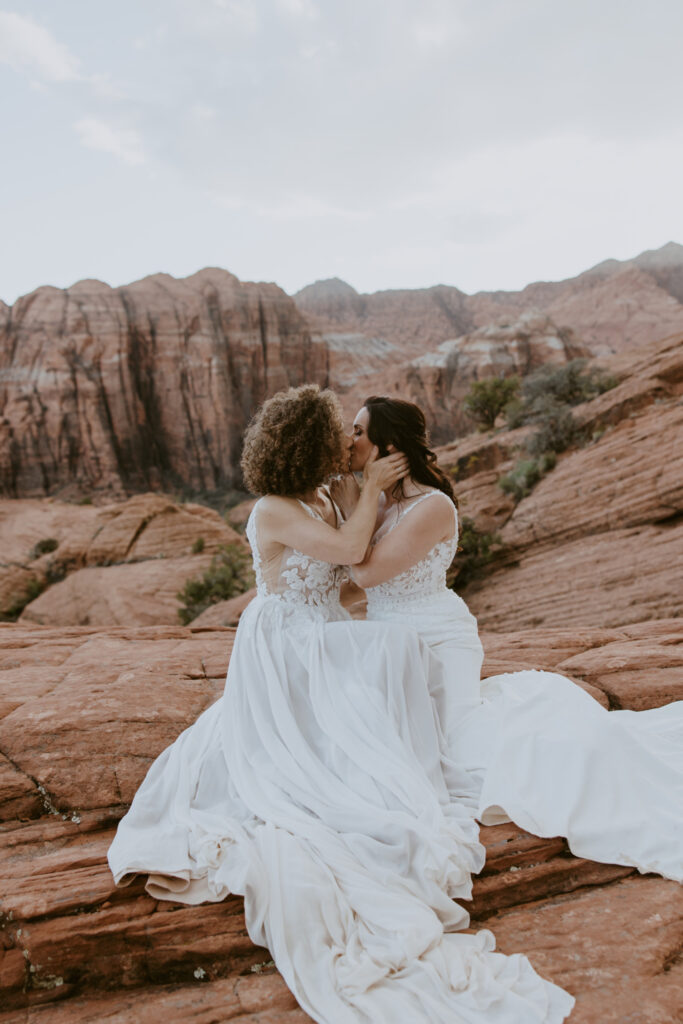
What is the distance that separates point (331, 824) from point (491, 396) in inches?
826

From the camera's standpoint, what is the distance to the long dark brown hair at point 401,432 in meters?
3.76

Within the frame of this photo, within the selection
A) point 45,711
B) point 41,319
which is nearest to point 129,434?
point 41,319

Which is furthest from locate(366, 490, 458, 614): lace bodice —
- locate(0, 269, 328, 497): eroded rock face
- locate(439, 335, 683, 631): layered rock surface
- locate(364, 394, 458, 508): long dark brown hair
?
locate(0, 269, 328, 497): eroded rock face

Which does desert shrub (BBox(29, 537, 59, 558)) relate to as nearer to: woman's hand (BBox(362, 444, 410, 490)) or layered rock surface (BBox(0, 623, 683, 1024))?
layered rock surface (BBox(0, 623, 683, 1024))

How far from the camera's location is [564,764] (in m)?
2.86

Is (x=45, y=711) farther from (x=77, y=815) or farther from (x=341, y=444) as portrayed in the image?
(x=341, y=444)

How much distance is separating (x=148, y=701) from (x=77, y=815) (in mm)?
936

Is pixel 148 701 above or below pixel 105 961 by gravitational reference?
above

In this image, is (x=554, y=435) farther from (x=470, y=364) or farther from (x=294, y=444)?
(x=470, y=364)

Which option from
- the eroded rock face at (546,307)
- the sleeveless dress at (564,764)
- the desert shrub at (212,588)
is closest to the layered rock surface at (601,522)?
the sleeveless dress at (564,764)

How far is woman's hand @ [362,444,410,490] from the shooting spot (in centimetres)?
352

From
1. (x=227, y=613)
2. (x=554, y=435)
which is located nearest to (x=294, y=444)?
(x=227, y=613)

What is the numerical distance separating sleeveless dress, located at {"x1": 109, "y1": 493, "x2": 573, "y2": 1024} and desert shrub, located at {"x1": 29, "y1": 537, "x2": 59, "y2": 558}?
22437 millimetres

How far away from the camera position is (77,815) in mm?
3311
